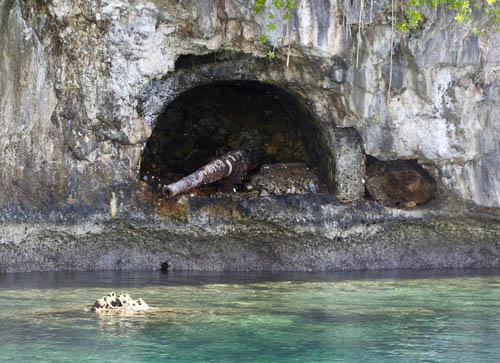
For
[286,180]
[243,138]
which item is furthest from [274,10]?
[243,138]

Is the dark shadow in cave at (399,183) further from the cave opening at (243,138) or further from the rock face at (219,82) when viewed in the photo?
the cave opening at (243,138)

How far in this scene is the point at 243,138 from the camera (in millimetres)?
10078

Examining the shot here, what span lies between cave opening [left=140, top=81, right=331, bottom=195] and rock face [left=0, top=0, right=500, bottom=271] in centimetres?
54

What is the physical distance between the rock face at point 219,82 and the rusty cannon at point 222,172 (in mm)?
282

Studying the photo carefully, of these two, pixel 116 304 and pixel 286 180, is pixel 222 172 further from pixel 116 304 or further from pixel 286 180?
pixel 116 304

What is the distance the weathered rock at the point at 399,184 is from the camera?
29.2 ft

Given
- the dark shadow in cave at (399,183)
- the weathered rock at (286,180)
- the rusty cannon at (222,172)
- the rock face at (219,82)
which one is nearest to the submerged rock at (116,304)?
the rusty cannon at (222,172)

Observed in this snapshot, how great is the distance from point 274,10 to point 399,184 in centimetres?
266

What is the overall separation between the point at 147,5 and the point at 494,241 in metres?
4.88

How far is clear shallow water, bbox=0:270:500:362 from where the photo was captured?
13.3 feet

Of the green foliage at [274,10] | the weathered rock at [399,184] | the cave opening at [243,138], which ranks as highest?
the green foliage at [274,10]

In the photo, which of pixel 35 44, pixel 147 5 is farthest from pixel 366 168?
pixel 35 44

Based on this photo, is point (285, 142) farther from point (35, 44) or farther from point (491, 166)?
point (35, 44)

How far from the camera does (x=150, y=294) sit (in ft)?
20.5
